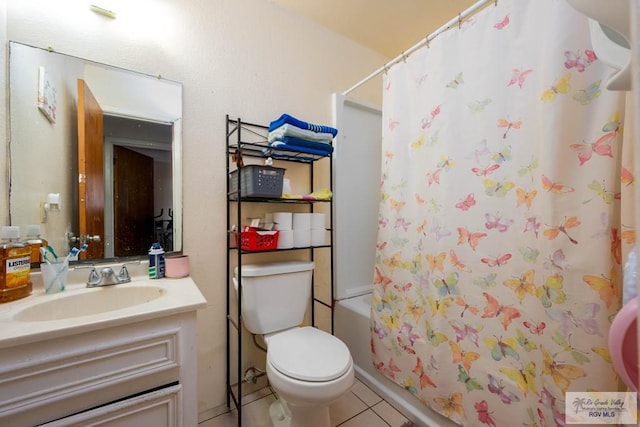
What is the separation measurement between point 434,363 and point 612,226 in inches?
34.5

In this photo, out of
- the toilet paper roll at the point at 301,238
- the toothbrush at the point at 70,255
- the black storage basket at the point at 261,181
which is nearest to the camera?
the toothbrush at the point at 70,255

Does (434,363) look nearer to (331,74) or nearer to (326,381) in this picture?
(326,381)

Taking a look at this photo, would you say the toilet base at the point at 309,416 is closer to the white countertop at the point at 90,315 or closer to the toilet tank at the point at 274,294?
the toilet tank at the point at 274,294

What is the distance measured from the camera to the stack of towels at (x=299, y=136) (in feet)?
4.49

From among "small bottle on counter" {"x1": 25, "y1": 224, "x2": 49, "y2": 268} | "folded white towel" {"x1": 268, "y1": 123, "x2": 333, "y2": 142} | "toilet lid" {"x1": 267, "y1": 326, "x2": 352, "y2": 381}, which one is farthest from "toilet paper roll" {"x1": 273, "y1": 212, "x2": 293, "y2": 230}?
"small bottle on counter" {"x1": 25, "y1": 224, "x2": 49, "y2": 268}

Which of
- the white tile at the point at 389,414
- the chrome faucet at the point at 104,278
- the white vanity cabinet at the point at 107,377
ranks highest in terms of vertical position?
the chrome faucet at the point at 104,278

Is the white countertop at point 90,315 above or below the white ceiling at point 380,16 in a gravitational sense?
below

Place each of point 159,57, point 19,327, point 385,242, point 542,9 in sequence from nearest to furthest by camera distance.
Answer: point 19,327 → point 542,9 → point 159,57 → point 385,242

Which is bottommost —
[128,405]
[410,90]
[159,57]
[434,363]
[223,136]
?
[434,363]

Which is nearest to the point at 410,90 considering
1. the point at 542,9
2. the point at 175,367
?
the point at 542,9

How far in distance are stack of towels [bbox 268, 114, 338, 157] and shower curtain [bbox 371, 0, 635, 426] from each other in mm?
370

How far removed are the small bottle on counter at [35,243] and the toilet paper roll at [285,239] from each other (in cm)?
95

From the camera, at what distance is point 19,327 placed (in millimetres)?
699

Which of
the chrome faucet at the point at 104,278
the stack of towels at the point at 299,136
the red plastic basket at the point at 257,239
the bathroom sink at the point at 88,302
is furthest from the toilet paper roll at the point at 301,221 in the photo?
the chrome faucet at the point at 104,278
